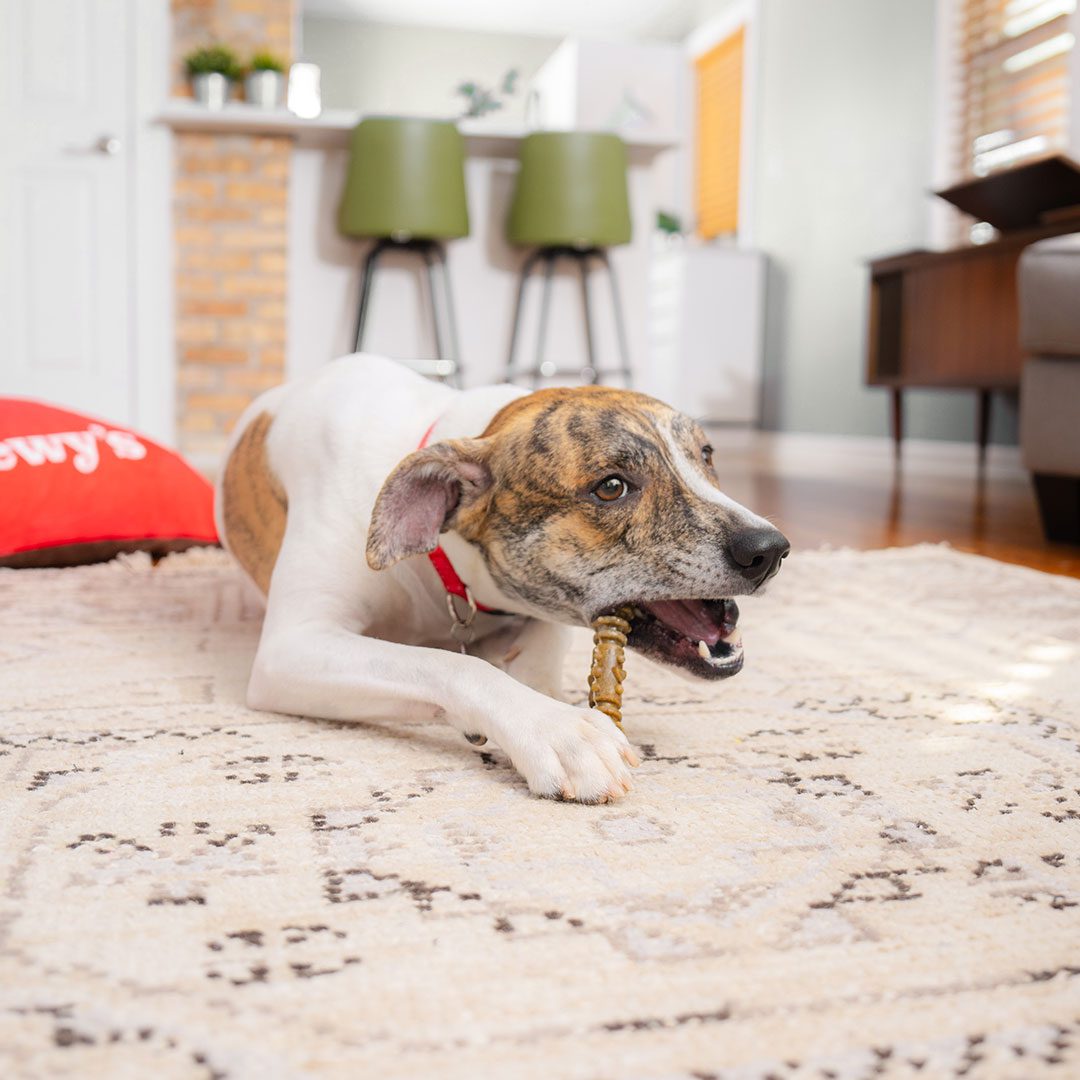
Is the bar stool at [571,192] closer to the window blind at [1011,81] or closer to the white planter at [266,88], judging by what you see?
the white planter at [266,88]

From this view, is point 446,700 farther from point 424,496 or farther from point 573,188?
point 573,188

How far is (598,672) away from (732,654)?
0.42 feet

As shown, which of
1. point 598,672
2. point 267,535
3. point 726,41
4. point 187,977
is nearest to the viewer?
point 187,977

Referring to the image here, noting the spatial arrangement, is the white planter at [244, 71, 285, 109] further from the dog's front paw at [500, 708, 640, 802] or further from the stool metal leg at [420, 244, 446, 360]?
the dog's front paw at [500, 708, 640, 802]

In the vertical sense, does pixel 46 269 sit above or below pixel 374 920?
above

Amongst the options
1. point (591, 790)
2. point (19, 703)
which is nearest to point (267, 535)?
point (19, 703)

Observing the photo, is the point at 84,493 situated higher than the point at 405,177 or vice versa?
the point at 405,177

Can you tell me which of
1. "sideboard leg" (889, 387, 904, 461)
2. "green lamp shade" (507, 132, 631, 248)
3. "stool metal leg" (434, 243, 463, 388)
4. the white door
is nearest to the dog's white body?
"green lamp shade" (507, 132, 631, 248)

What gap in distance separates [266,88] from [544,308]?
1281 mm

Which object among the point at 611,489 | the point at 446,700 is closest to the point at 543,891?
the point at 446,700

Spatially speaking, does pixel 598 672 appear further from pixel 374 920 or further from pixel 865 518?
pixel 865 518

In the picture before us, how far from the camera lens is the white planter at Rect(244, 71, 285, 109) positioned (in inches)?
167

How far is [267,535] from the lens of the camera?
1.43 meters

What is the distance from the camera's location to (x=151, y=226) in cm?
440
